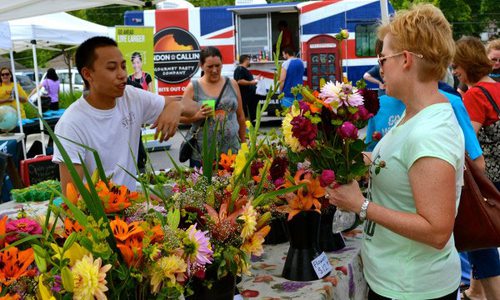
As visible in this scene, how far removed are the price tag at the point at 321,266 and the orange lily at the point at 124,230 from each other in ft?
2.56

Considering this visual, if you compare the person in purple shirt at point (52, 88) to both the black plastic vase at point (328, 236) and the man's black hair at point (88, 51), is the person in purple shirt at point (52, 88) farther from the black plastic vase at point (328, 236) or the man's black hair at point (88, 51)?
the black plastic vase at point (328, 236)

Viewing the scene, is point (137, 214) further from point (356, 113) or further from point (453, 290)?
point (453, 290)

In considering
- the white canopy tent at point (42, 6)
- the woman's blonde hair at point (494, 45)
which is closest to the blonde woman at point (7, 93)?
the white canopy tent at point (42, 6)

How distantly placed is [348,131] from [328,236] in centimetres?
77

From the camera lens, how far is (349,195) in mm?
1535

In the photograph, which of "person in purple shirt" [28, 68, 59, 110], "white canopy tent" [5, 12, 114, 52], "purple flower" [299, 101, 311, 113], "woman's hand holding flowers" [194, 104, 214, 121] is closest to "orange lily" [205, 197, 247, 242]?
"purple flower" [299, 101, 311, 113]

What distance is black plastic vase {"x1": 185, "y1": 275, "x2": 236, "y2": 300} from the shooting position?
1403mm

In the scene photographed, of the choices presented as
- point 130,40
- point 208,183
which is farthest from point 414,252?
point 130,40

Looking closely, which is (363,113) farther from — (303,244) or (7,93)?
(7,93)

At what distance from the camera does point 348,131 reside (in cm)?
147

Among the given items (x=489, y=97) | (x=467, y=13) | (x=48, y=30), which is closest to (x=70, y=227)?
(x=489, y=97)

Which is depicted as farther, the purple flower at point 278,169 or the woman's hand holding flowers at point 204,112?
the woman's hand holding flowers at point 204,112

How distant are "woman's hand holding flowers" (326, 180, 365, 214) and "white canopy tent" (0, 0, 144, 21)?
9.35 ft

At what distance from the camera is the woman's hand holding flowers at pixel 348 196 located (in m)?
1.53
